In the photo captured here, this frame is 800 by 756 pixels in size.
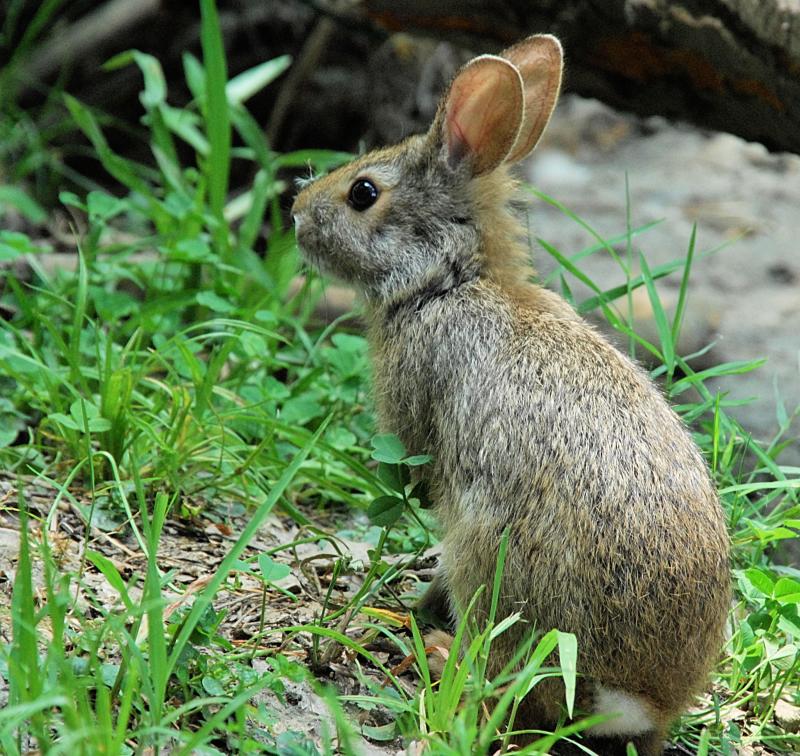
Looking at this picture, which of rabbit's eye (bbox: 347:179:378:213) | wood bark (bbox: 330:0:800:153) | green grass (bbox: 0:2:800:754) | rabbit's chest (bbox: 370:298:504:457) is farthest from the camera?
wood bark (bbox: 330:0:800:153)

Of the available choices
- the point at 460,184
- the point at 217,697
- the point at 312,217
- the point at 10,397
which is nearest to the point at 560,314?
the point at 460,184

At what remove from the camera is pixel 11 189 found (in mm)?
6629

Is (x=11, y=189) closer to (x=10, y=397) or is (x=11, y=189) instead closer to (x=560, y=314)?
(x=10, y=397)

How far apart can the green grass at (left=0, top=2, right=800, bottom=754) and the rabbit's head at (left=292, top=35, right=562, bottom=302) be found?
0.50m

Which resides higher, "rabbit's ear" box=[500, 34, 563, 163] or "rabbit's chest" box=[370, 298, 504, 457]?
"rabbit's ear" box=[500, 34, 563, 163]

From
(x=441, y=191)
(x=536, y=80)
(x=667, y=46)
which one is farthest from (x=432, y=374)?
(x=667, y=46)

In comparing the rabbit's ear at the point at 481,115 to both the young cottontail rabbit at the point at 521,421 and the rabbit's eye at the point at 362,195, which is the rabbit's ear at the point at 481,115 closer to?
the young cottontail rabbit at the point at 521,421

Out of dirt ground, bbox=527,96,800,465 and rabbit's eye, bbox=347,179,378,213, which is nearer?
rabbit's eye, bbox=347,179,378,213

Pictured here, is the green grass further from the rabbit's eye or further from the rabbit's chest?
the rabbit's eye

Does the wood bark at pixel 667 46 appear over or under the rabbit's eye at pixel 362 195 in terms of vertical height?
over

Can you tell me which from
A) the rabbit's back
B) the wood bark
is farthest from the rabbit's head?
the wood bark

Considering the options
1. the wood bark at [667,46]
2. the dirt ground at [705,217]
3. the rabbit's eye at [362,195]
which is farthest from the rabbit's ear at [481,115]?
the dirt ground at [705,217]

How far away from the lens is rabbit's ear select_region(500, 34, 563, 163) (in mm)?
4773

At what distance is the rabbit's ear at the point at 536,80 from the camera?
4.77 meters
